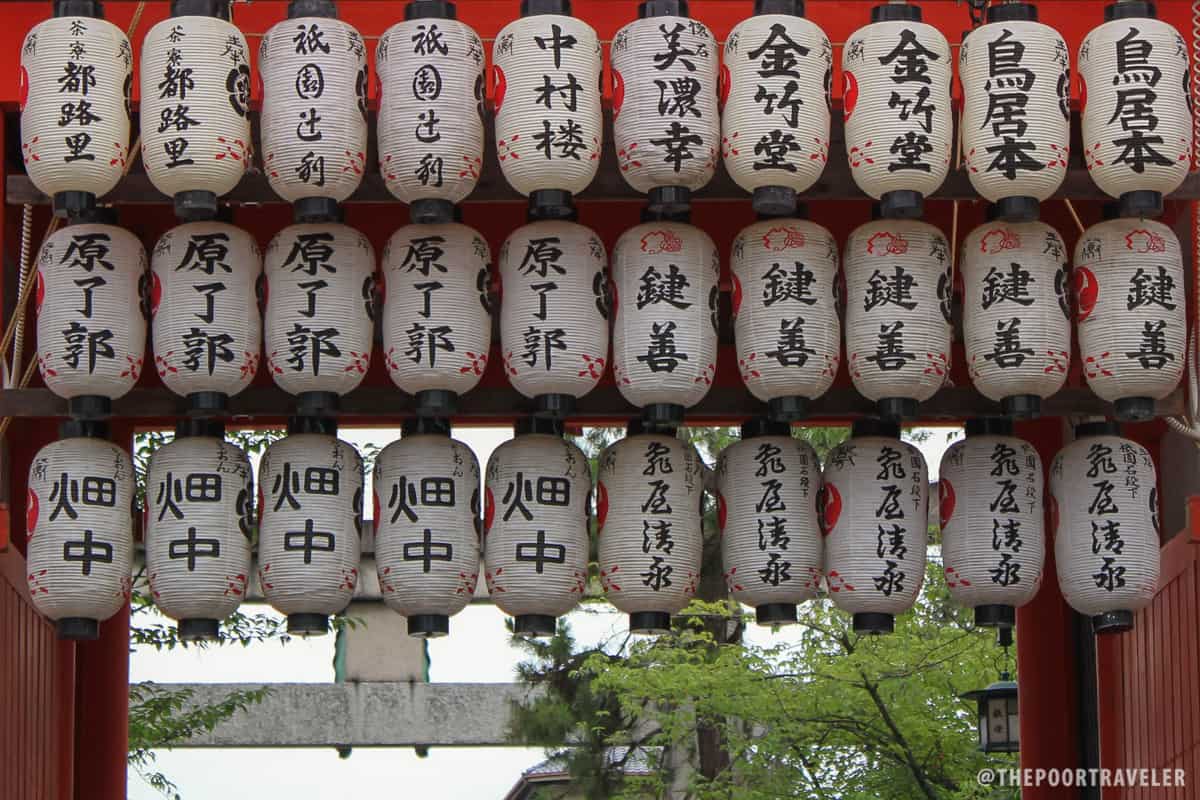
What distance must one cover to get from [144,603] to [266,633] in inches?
31.8

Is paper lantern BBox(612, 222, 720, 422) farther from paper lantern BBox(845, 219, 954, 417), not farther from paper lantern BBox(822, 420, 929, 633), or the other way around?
paper lantern BBox(822, 420, 929, 633)

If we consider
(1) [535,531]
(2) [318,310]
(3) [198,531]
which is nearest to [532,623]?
(1) [535,531]

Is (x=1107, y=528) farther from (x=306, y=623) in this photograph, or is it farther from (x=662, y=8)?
(x=306, y=623)

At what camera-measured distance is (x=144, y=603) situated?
13.1m

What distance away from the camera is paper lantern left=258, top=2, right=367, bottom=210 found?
7273 mm

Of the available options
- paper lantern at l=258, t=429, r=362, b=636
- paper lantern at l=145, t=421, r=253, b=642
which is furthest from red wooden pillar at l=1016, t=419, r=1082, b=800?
paper lantern at l=145, t=421, r=253, b=642

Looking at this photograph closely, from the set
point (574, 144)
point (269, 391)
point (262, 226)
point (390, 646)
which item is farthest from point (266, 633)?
point (574, 144)

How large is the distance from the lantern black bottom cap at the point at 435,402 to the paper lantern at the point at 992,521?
6.17 feet

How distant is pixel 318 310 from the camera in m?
7.56

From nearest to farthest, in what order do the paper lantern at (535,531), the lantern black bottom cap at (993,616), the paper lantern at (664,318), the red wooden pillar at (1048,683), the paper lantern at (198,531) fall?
the paper lantern at (664,318) → the paper lantern at (198,531) → the paper lantern at (535,531) → the lantern black bottom cap at (993,616) → the red wooden pillar at (1048,683)

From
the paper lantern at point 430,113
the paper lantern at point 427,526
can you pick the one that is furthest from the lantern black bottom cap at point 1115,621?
the paper lantern at point 430,113

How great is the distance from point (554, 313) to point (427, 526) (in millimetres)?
894

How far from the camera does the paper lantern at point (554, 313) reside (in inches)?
296

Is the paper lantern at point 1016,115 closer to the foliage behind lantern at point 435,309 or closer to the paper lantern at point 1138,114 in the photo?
the paper lantern at point 1138,114
